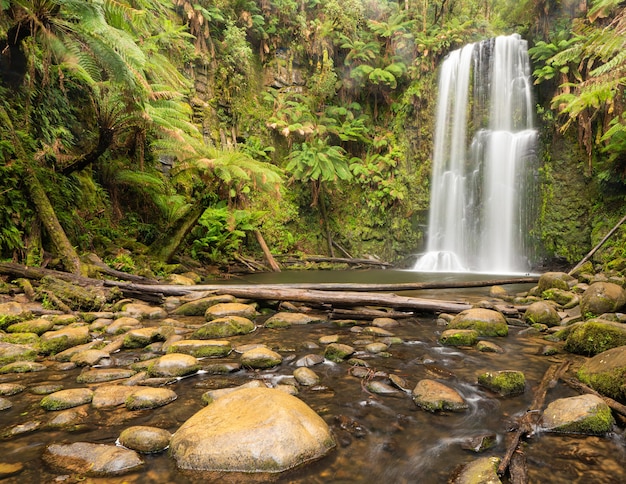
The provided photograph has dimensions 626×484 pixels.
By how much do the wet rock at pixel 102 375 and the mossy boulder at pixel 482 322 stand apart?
3.53 meters

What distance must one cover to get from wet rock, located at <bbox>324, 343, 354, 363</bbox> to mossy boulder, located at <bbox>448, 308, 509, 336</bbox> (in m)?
1.58

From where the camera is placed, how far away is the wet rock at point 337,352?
342 cm

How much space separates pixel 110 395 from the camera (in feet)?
7.93

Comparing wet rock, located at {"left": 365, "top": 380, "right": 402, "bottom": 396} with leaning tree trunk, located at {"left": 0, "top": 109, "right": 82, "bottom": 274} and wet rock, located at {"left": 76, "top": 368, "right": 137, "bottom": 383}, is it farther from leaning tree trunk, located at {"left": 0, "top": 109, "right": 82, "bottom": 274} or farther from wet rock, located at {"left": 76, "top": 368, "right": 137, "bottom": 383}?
leaning tree trunk, located at {"left": 0, "top": 109, "right": 82, "bottom": 274}

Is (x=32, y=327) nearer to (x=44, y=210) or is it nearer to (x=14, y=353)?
(x=14, y=353)

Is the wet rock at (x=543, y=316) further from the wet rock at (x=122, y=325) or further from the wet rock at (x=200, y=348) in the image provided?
the wet rock at (x=122, y=325)

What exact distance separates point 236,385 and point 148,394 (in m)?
0.64

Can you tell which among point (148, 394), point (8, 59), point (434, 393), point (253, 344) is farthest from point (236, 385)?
point (8, 59)

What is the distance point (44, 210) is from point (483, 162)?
1416cm

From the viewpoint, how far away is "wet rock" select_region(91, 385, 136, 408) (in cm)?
235

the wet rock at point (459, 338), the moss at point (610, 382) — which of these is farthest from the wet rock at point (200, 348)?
the moss at point (610, 382)

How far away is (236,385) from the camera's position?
109 inches

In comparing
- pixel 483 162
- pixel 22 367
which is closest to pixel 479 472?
pixel 22 367

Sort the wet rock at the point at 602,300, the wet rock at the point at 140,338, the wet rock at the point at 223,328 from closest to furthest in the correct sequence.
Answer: the wet rock at the point at 140,338, the wet rock at the point at 223,328, the wet rock at the point at 602,300
